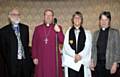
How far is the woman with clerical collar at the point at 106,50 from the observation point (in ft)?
17.0

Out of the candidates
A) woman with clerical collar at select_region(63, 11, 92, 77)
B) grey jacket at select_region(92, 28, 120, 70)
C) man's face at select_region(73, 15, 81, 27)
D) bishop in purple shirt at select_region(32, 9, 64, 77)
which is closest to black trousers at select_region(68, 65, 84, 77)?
woman with clerical collar at select_region(63, 11, 92, 77)

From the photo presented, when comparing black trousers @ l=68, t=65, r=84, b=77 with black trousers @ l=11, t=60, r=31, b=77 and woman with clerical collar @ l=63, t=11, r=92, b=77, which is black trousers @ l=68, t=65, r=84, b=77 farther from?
black trousers @ l=11, t=60, r=31, b=77

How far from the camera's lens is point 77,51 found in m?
5.35

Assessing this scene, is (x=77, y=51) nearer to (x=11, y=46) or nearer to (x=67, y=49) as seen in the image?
(x=67, y=49)

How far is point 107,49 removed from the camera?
5.18 m

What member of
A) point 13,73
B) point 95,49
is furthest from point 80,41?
point 13,73

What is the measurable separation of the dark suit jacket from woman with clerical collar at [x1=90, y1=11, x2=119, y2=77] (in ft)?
3.70

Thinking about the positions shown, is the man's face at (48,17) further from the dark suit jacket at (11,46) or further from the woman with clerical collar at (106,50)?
the woman with clerical collar at (106,50)

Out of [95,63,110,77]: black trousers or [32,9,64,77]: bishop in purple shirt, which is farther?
[32,9,64,77]: bishop in purple shirt

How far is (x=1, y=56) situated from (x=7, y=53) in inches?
16.1

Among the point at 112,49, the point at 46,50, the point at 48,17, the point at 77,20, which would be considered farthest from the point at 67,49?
the point at 112,49

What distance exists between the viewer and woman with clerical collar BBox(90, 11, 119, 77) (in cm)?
517

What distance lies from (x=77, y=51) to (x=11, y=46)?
1046mm

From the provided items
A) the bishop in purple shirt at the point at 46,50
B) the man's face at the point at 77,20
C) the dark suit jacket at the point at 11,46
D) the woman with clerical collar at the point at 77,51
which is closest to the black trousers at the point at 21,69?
the dark suit jacket at the point at 11,46
